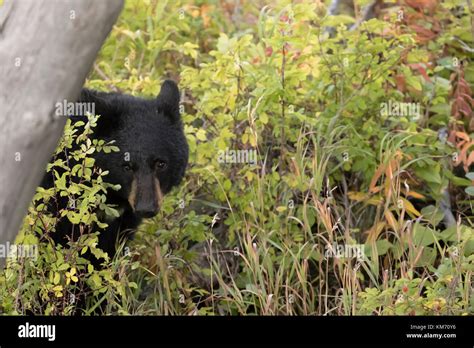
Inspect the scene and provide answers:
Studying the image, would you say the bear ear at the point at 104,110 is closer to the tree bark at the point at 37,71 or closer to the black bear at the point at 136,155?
the black bear at the point at 136,155

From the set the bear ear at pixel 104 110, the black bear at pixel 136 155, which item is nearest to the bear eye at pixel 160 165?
the black bear at pixel 136 155

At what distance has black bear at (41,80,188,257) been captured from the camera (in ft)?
17.7

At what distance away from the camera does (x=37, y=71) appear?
335 centimetres

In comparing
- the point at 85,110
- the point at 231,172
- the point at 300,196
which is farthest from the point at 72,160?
the point at 300,196

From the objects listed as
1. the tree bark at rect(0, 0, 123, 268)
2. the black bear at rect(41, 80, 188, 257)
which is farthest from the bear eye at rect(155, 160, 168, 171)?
the tree bark at rect(0, 0, 123, 268)

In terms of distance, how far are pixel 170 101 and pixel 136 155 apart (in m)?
0.49

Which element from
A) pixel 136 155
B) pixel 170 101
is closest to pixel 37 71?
pixel 136 155

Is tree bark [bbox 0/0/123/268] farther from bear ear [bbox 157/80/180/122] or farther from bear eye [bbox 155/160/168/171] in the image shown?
bear ear [bbox 157/80/180/122]

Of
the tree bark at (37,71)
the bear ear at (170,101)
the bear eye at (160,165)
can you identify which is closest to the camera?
the tree bark at (37,71)

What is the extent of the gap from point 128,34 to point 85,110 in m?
1.79

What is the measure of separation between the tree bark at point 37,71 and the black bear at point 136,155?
1932mm

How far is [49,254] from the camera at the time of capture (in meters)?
4.99

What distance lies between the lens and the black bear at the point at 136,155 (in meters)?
5.39
